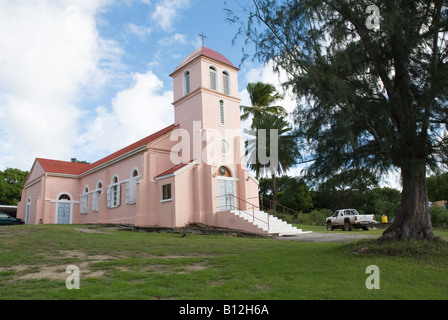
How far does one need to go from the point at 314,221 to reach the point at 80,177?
20.9 metres

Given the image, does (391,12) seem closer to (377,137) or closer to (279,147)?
(377,137)

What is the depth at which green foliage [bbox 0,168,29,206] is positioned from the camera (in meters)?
47.4

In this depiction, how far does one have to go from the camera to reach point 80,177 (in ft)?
103

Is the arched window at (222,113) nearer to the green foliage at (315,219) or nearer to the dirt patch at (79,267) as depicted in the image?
the green foliage at (315,219)

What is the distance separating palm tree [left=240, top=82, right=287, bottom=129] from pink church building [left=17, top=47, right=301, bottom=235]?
1085cm

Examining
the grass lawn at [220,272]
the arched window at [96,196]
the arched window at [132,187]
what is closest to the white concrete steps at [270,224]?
the grass lawn at [220,272]

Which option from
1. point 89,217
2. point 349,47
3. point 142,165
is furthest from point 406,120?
point 89,217

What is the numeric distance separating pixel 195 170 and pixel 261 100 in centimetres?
1657

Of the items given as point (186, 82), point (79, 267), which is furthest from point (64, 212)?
point (79, 267)

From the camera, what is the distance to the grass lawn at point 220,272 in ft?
18.8

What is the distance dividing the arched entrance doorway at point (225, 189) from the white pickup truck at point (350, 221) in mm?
6734
